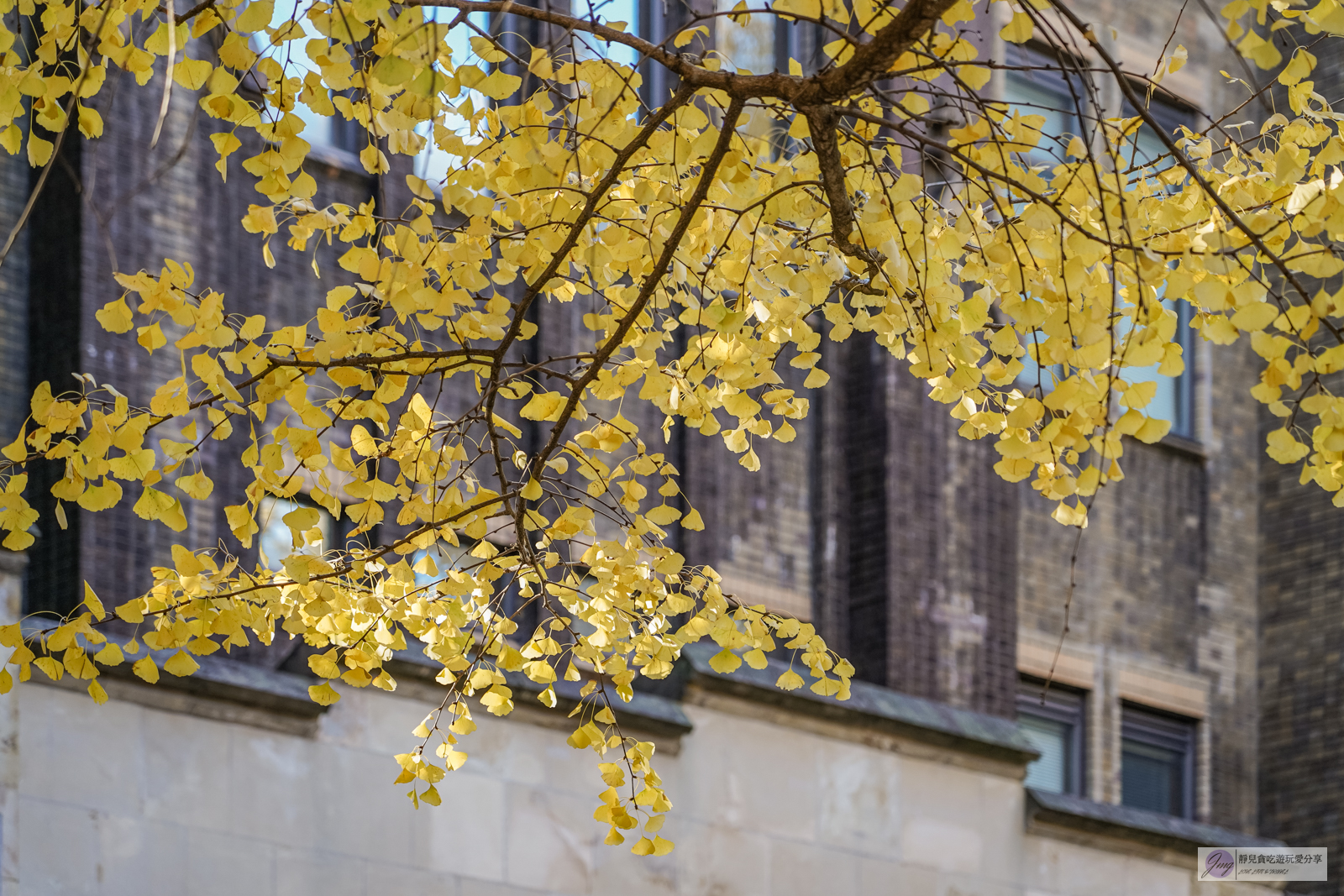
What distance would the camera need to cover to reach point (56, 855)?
9.12 metres

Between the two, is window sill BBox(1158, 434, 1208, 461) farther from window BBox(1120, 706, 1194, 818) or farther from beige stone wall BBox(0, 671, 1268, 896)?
beige stone wall BBox(0, 671, 1268, 896)

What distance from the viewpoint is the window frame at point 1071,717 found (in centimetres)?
1633

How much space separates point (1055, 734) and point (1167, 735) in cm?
143

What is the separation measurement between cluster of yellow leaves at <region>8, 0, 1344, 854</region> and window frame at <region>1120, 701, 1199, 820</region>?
10515mm

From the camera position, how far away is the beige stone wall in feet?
30.8

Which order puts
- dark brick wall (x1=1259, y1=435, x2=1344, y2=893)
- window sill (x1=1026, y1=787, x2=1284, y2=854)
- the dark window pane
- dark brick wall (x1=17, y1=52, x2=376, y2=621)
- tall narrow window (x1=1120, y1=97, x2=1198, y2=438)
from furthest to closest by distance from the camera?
tall narrow window (x1=1120, y1=97, x2=1198, y2=438) < dark brick wall (x1=1259, y1=435, x2=1344, y2=893) < the dark window pane < window sill (x1=1026, y1=787, x2=1284, y2=854) < dark brick wall (x1=17, y1=52, x2=376, y2=621)

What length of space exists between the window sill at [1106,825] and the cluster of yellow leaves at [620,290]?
6.34 meters

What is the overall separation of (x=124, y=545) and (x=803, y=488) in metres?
5.39

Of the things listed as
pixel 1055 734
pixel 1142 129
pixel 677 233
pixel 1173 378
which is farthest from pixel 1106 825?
pixel 677 233

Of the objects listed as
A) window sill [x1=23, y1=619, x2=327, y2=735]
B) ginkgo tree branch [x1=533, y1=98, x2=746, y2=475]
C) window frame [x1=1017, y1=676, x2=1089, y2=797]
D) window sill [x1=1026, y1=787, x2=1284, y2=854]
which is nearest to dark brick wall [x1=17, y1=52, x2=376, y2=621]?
window sill [x1=23, y1=619, x2=327, y2=735]

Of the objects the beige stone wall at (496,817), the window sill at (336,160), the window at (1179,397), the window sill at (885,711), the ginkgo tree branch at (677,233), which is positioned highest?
the window at (1179,397)

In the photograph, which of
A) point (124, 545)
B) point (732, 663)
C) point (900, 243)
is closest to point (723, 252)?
point (900, 243)

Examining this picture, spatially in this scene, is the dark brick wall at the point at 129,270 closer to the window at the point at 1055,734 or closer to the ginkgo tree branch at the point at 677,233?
the ginkgo tree branch at the point at 677,233

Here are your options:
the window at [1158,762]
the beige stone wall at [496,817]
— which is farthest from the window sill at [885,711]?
the window at [1158,762]
